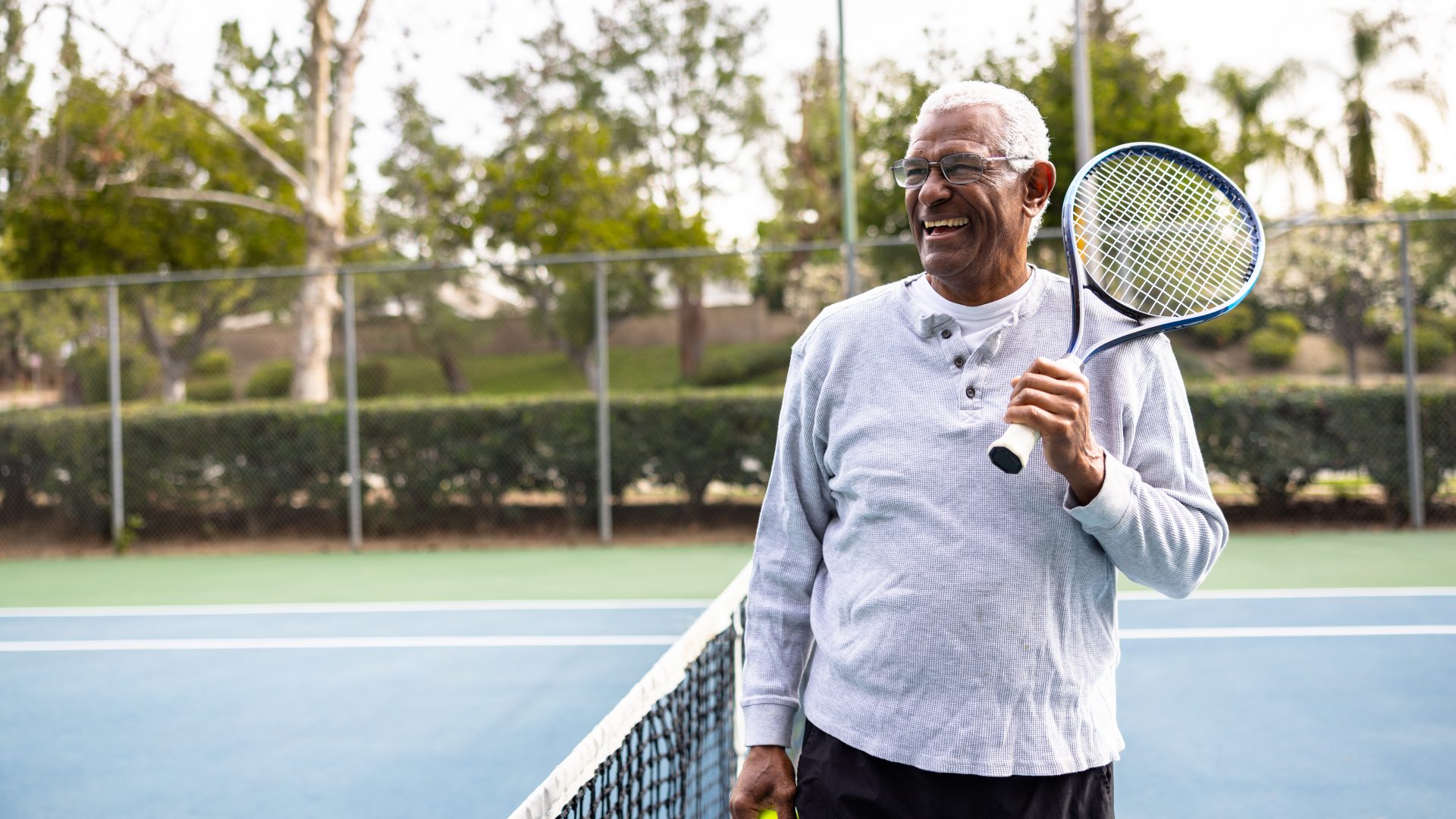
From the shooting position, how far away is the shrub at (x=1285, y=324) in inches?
370

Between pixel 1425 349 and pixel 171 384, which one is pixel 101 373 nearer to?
pixel 171 384

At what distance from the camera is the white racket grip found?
142 cm

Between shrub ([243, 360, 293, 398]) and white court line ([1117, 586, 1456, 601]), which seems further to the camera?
shrub ([243, 360, 293, 398])

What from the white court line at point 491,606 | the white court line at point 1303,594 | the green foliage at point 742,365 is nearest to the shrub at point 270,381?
the white court line at point 491,606

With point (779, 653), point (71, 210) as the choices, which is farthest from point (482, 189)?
point (779, 653)

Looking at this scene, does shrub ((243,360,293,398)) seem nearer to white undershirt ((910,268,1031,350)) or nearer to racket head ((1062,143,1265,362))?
racket head ((1062,143,1265,362))

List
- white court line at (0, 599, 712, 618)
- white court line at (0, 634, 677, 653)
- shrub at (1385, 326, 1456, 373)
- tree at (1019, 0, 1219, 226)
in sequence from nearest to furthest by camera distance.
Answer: white court line at (0, 634, 677, 653) < white court line at (0, 599, 712, 618) < shrub at (1385, 326, 1456, 373) < tree at (1019, 0, 1219, 226)

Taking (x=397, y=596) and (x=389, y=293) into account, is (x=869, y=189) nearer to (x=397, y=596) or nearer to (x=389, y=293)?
(x=389, y=293)

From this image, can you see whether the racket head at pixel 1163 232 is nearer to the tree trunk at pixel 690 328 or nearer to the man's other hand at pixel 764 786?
the man's other hand at pixel 764 786

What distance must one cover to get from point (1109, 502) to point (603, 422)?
8244mm

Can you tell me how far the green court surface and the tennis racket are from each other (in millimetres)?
5332

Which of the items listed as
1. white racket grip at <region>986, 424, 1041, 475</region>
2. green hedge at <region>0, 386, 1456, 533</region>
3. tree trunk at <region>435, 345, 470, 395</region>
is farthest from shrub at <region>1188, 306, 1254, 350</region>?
white racket grip at <region>986, 424, 1041, 475</region>

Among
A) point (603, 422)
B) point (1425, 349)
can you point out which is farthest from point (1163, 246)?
point (1425, 349)

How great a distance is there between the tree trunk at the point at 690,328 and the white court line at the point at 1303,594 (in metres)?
4.19
